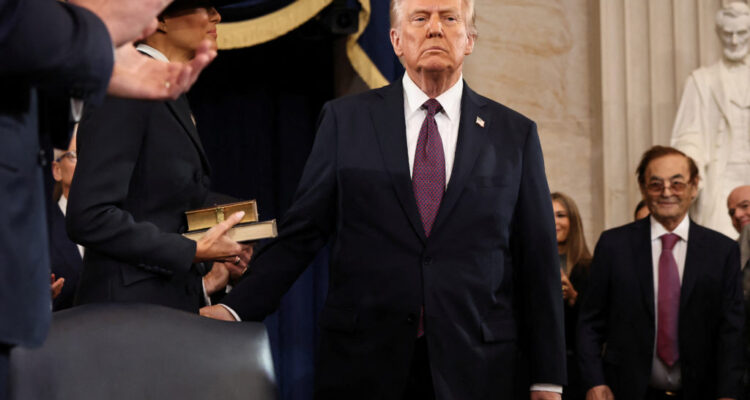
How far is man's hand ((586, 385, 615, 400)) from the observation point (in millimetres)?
3746

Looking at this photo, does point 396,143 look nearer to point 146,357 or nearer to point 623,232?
point 146,357

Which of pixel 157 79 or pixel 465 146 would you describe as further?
pixel 465 146

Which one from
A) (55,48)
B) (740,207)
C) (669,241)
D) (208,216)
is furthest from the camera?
(740,207)

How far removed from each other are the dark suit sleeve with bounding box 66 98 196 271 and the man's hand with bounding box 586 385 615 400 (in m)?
2.16

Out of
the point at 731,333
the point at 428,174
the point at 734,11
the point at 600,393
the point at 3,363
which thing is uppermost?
the point at 734,11

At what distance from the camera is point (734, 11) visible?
596 cm

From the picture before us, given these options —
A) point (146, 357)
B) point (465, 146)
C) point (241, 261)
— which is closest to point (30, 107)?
point (146, 357)

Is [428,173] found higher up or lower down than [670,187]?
higher up

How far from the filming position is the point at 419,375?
2.34 metres

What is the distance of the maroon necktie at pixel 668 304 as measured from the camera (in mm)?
3777

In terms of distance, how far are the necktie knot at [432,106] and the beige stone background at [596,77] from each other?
377 cm

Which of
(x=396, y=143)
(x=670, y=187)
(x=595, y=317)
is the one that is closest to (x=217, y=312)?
(x=396, y=143)

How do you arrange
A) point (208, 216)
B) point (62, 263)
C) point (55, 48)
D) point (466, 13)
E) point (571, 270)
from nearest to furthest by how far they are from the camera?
point (55, 48), point (208, 216), point (466, 13), point (62, 263), point (571, 270)

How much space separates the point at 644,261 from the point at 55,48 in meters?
3.18
